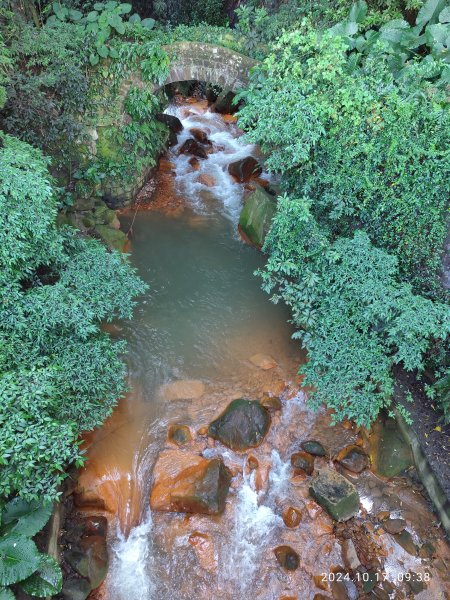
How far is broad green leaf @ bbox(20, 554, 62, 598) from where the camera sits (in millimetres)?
4543

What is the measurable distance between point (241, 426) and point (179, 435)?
3.69 feet

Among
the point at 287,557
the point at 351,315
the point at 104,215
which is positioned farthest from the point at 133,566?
the point at 104,215

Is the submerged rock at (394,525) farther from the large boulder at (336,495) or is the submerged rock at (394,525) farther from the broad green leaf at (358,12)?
the broad green leaf at (358,12)

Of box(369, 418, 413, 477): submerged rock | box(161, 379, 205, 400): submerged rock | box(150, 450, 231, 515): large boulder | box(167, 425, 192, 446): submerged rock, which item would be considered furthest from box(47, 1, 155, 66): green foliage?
box(369, 418, 413, 477): submerged rock

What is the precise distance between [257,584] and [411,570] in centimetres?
226

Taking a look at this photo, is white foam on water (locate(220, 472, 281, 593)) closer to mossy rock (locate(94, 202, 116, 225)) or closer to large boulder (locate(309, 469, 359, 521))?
large boulder (locate(309, 469, 359, 521))

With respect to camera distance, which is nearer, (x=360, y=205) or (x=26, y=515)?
(x=26, y=515)

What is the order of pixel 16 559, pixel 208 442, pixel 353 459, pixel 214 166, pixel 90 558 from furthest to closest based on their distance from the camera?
pixel 214 166
pixel 208 442
pixel 353 459
pixel 90 558
pixel 16 559

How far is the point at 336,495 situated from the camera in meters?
6.34

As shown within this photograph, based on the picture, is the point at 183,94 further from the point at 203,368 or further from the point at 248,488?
the point at 248,488

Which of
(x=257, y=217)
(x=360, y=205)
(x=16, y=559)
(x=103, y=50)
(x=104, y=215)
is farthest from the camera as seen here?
(x=257, y=217)

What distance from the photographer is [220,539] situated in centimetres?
614

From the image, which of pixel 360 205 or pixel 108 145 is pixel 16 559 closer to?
pixel 360 205

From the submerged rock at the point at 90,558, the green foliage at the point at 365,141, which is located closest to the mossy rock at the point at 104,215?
the green foliage at the point at 365,141
